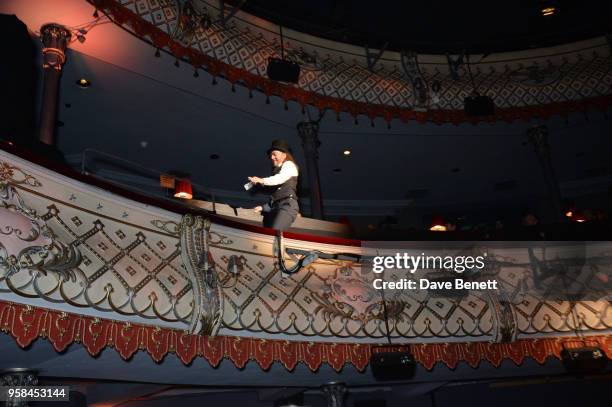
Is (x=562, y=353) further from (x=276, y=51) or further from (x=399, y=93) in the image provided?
(x=276, y=51)

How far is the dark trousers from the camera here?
5176mm

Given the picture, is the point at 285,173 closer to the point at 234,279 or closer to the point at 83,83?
the point at 234,279

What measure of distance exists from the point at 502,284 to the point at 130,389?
14.8 ft

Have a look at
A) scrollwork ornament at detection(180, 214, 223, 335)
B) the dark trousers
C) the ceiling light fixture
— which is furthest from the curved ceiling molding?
scrollwork ornament at detection(180, 214, 223, 335)

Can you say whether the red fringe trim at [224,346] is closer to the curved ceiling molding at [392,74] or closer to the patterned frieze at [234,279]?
the patterned frieze at [234,279]

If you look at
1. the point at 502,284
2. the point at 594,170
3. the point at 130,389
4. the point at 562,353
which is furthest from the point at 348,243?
the point at 594,170

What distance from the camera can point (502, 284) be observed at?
5969mm

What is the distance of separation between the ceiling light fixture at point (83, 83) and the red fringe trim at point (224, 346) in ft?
17.4

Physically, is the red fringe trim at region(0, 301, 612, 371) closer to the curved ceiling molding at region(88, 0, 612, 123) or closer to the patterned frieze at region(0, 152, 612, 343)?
the patterned frieze at region(0, 152, 612, 343)

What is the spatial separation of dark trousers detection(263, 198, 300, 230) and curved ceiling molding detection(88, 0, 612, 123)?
328cm

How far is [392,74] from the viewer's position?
1002cm

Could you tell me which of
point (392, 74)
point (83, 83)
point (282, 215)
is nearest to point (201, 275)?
point (282, 215)

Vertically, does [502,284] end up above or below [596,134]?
below

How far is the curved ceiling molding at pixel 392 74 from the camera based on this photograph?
25.8 feet
